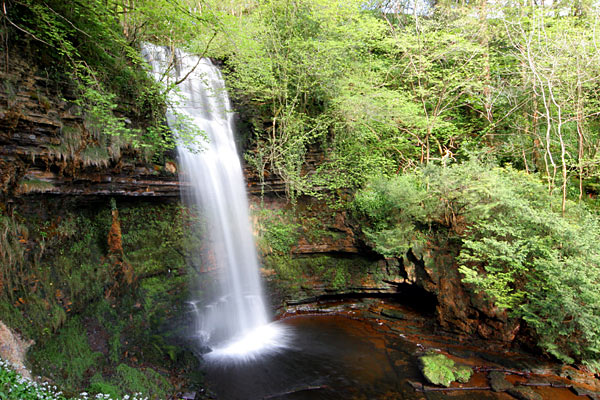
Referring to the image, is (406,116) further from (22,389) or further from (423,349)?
(22,389)

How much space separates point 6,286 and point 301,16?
11.3 m

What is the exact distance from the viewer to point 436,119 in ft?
34.9

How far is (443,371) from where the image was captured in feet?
21.2

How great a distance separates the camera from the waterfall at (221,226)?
8320mm

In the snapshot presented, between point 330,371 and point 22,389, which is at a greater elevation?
point 22,389

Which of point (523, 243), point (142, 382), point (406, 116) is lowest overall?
point (142, 382)

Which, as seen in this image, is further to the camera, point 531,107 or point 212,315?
point 531,107

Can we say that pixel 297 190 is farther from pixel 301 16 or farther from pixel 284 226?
pixel 301 16

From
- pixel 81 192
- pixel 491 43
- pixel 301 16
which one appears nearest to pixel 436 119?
pixel 491 43

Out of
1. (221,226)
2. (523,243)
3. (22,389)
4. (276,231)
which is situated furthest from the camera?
(276,231)


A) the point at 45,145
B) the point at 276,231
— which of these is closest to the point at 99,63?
the point at 45,145

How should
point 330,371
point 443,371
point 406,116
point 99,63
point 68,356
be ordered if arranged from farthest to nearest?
point 406,116 < point 330,371 < point 99,63 < point 443,371 < point 68,356

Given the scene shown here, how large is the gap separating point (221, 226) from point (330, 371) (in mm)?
4936

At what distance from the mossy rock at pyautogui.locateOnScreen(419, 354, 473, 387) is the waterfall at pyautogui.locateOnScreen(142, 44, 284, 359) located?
3560 mm
